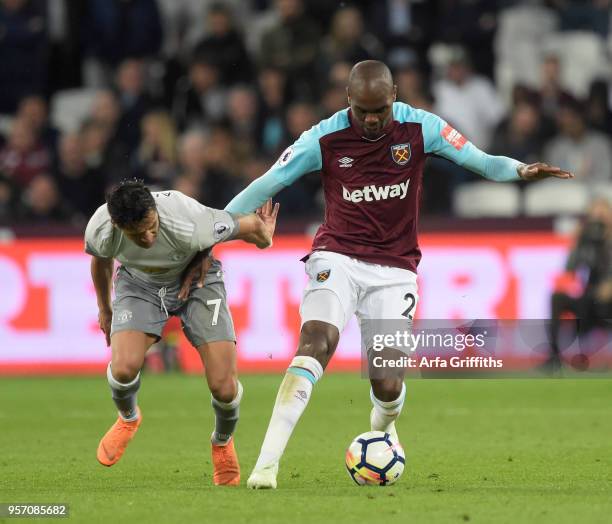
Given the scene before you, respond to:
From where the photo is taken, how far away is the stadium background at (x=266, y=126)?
50.1 feet

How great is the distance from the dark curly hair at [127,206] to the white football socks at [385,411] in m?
1.70

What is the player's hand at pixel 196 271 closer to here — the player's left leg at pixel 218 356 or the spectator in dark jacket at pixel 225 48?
the player's left leg at pixel 218 356

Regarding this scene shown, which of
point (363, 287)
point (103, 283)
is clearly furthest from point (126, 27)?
point (363, 287)

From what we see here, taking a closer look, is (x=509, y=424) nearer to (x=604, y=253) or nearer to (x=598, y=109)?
(x=604, y=253)

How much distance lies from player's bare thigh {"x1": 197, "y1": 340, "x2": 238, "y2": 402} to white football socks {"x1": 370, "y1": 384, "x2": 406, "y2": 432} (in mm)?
798

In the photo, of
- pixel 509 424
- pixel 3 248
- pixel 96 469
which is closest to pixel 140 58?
pixel 3 248

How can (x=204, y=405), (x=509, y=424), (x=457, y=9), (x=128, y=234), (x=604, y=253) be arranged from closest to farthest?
(x=128, y=234)
(x=509, y=424)
(x=204, y=405)
(x=604, y=253)
(x=457, y=9)

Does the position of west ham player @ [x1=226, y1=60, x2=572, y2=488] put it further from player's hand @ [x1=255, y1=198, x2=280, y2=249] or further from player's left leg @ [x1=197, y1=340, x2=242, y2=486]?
player's left leg @ [x1=197, y1=340, x2=242, y2=486]

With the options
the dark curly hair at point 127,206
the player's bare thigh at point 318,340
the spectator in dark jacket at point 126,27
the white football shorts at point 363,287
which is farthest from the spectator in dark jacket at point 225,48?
the player's bare thigh at point 318,340

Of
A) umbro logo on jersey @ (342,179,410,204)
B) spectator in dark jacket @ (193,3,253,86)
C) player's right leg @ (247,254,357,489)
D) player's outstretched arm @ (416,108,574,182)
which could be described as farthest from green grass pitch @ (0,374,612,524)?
spectator in dark jacket @ (193,3,253,86)

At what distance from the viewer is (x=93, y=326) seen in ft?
51.2

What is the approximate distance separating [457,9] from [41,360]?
6.70 m

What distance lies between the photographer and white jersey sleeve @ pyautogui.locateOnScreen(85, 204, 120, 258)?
779 cm

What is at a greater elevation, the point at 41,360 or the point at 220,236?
the point at 220,236
